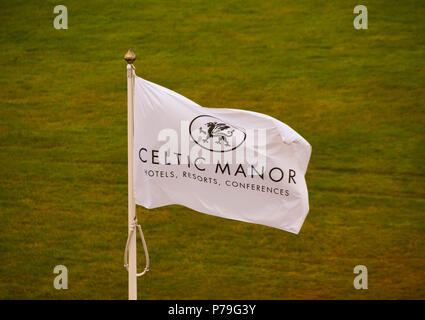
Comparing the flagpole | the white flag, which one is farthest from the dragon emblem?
the flagpole

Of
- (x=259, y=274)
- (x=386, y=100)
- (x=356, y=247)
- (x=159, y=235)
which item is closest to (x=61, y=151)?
(x=159, y=235)

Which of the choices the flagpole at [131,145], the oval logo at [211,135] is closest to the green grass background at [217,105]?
the flagpole at [131,145]

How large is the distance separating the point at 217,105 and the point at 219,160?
7.49 m

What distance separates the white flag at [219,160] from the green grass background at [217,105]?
10.8 ft

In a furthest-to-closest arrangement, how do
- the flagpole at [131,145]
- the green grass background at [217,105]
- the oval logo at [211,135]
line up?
the green grass background at [217,105]
the oval logo at [211,135]
the flagpole at [131,145]

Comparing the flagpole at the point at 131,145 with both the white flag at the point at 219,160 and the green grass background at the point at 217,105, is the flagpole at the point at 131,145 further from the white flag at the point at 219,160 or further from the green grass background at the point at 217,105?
the green grass background at the point at 217,105

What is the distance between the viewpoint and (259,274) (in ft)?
36.1

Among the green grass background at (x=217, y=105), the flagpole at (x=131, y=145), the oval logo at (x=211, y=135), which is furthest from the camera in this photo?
the green grass background at (x=217, y=105)

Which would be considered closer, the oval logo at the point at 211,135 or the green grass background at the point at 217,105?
the oval logo at the point at 211,135

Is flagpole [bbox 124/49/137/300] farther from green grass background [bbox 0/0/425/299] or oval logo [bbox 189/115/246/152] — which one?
green grass background [bbox 0/0/425/299]

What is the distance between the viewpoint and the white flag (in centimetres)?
752

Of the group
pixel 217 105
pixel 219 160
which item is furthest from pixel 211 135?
pixel 217 105

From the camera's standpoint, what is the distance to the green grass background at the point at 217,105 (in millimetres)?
11055

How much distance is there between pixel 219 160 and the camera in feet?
24.9
